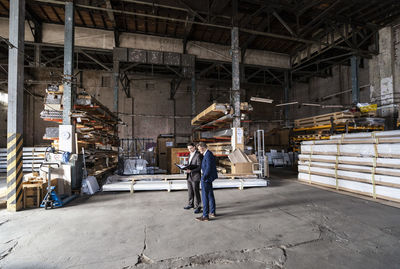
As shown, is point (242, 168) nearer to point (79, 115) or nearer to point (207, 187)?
point (207, 187)

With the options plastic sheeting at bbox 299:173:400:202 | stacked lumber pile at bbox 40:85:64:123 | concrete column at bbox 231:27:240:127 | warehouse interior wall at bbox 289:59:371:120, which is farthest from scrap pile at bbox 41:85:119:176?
warehouse interior wall at bbox 289:59:371:120

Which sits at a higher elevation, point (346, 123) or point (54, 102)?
point (54, 102)

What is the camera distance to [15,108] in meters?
5.10

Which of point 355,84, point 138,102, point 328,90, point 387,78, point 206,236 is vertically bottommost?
point 206,236

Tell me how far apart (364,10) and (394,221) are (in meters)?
12.9

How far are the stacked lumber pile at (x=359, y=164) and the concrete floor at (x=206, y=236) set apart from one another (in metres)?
0.70

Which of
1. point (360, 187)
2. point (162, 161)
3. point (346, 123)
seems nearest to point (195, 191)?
point (360, 187)

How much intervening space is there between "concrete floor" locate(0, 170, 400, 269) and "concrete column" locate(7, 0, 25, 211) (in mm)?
651

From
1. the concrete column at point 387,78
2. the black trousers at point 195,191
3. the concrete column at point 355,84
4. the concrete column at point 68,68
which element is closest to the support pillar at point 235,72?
the black trousers at point 195,191

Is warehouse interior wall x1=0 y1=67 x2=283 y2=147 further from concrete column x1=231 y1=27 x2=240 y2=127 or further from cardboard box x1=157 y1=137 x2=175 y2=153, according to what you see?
concrete column x1=231 y1=27 x2=240 y2=127

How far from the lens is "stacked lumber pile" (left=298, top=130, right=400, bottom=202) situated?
5.52 meters

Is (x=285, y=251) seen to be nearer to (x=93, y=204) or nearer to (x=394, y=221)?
(x=394, y=221)

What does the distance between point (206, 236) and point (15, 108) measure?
5714 millimetres

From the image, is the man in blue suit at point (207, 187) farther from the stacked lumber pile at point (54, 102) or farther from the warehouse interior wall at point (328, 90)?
the warehouse interior wall at point (328, 90)
